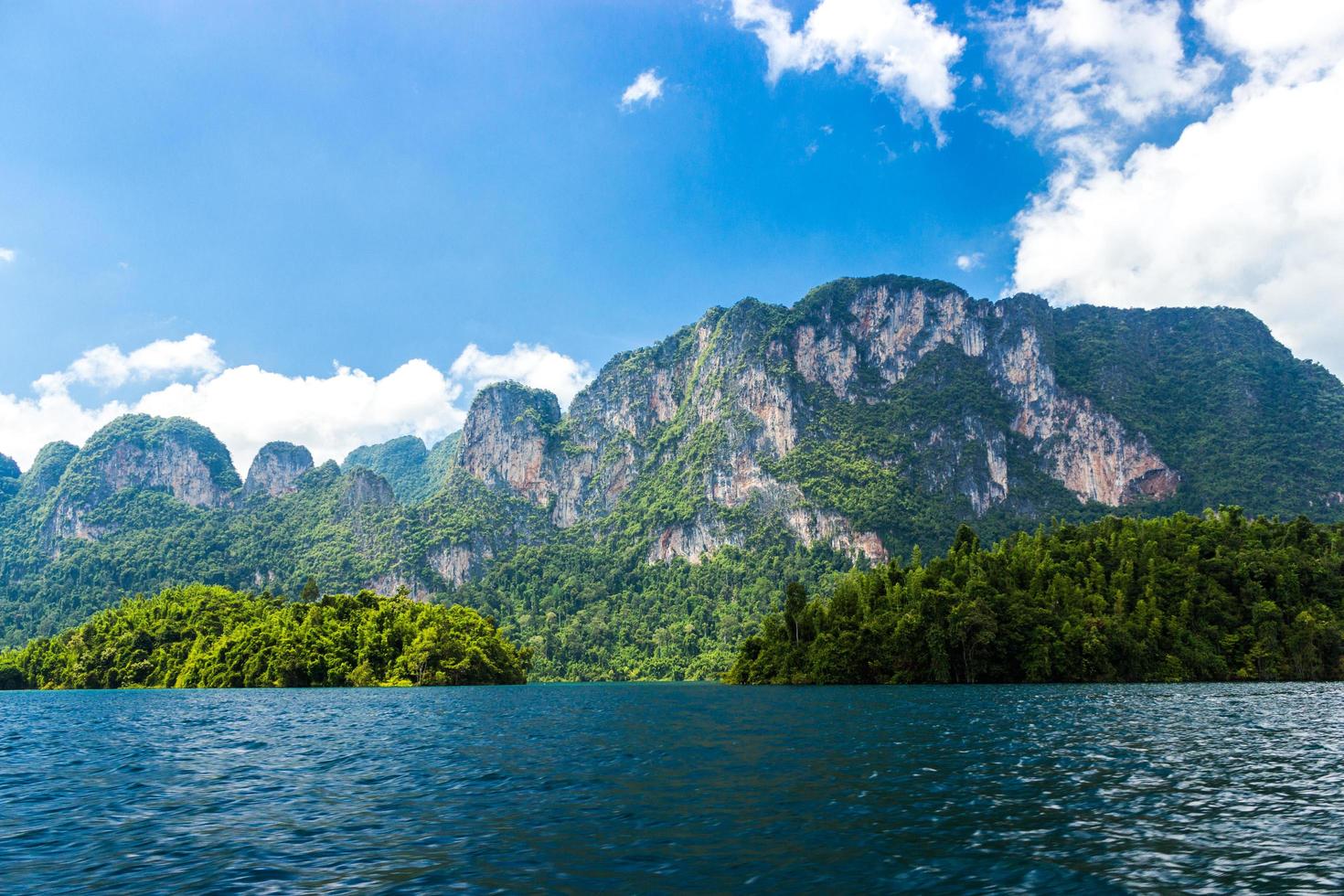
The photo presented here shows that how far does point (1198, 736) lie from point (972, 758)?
48.3ft

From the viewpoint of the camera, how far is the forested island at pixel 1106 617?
10094 centimetres

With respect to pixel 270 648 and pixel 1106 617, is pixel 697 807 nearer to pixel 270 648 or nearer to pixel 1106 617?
pixel 1106 617

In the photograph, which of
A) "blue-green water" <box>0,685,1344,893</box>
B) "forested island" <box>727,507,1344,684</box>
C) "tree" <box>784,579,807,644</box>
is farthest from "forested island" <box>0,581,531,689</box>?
"blue-green water" <box>0,685,1344,893</box>

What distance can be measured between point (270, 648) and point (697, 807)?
435 feet

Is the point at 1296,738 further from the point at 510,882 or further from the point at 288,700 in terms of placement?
the point at 288,700

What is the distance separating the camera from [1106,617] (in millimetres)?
103625

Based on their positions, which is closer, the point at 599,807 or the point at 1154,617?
the point at 599,807

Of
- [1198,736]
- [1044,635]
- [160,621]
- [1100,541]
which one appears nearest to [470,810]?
[1198,736]

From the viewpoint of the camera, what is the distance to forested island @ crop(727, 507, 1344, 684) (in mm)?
100938

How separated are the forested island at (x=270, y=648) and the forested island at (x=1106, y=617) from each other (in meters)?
55.9

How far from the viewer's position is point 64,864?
54.7 ft

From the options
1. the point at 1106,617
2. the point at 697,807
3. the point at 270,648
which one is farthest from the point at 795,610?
the point at 697,807

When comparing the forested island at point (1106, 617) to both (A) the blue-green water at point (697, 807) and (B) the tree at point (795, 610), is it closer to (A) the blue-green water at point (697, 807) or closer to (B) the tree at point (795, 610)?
(B) the tree at point (795, 610)

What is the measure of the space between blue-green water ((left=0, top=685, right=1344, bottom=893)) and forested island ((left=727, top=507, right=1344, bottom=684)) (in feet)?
189
